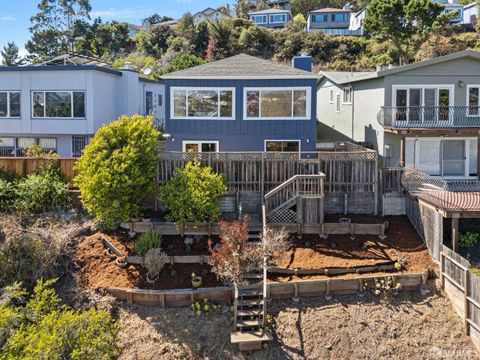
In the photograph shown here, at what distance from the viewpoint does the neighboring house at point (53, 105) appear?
22.1m

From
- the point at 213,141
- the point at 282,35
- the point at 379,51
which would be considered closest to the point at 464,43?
the point at 379,51

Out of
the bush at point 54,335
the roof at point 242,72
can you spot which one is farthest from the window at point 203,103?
the bush at point 54,335

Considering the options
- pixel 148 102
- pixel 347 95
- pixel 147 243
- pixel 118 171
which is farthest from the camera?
pixel 148 102

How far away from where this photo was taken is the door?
2094 centimetres

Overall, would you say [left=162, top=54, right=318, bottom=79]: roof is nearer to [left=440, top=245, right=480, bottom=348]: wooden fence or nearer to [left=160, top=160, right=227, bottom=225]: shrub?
[left=160, top=160, right=227, bottom=225]: shrub

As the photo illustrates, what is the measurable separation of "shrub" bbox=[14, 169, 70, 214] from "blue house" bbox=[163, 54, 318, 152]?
16.4 ft

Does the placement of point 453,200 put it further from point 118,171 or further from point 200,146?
point 118,171

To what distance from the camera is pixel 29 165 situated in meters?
17.4

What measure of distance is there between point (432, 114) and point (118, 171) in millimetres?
13851

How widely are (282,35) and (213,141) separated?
36323 millimetres

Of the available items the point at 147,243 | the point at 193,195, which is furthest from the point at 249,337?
the point at 193,195

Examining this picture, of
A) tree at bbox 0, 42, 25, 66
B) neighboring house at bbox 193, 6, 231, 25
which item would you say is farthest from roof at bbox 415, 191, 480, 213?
tree at bbox 0, 42, 25, 66

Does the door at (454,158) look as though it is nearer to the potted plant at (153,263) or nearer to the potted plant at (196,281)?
the potted plant at (196,281)

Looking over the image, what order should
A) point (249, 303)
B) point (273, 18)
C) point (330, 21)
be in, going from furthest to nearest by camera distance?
point (273, 18)
point (330, 21)
point (249, 303)
